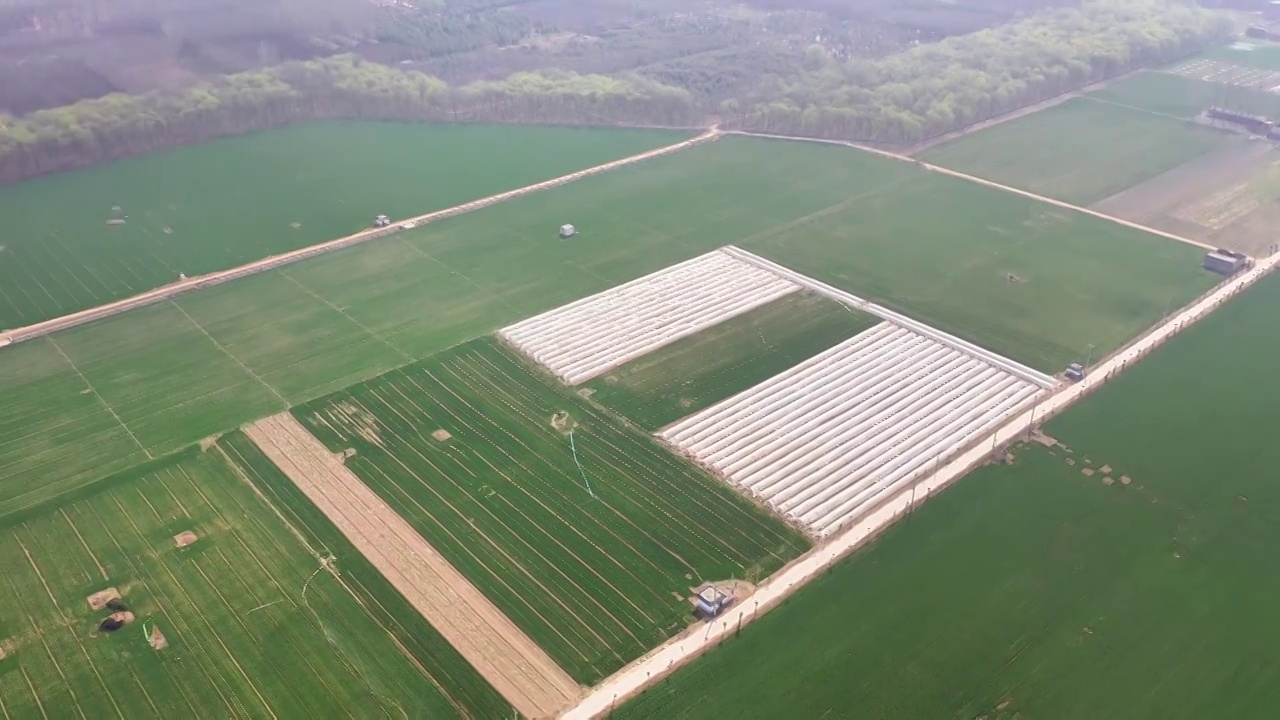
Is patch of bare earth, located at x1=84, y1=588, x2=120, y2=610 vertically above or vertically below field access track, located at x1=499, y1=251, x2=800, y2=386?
below

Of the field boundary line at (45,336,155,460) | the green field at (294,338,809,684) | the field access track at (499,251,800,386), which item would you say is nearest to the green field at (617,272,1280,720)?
the green field at (294,338,809,684)

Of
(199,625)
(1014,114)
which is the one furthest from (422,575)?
(1014,114)

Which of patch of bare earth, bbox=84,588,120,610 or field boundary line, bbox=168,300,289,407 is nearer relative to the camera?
patch of bare earth, bbox=84,588,120,610

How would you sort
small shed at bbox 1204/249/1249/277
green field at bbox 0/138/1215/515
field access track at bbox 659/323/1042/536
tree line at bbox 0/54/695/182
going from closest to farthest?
field access track at bbox 659/323/1042/536
green field at bbox 0/138/1215/515
small shed at bbox 1204/249/1249/277
tree line at bbox 0/54/695/182

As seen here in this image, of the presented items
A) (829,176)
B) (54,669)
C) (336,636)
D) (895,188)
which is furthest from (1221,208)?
(54,669)

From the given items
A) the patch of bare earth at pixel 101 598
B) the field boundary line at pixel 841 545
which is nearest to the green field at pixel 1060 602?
the field boundary line at pixel 841 545

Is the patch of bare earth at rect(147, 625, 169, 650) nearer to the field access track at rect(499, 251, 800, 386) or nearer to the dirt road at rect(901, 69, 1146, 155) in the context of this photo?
the field access track at rect(499, 251, 800, 386)

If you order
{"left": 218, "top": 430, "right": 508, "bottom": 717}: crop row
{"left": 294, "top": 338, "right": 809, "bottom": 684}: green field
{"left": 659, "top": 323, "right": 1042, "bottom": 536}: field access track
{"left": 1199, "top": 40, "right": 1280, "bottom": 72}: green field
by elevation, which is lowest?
{"left": 218, "top": 430, "right": 508, "bottom": 717}: crop row
